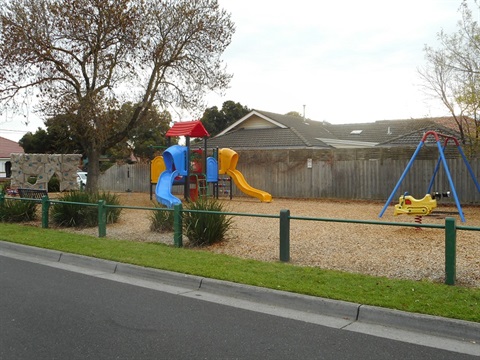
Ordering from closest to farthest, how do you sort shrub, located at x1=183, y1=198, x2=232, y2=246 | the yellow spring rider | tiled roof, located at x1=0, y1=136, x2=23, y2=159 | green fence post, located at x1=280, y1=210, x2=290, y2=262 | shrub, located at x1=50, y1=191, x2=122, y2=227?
green fence post, located at x1=280, y1=210, x2=290, y2=262 < shrub, located at x1=183, y1=198, x2=232, y2=246 < the yellow spring rider < shrub, located at x1=50, y1=191, x2=122, y2=227 < tiled roof, located at x1=0, y1=136, x2=23, y2=159

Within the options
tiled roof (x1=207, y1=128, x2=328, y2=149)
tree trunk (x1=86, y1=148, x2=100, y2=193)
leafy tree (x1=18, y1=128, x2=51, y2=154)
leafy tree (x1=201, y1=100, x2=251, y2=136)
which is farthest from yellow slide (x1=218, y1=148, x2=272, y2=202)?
leafy tree (x1=201, y1=100, x2=251, y2=136)

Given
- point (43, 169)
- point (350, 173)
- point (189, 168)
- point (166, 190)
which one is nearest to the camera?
point (166, 190)

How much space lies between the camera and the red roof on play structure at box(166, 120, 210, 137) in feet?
64.2

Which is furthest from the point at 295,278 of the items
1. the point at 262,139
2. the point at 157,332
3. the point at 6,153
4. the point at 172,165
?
the point at 6,153

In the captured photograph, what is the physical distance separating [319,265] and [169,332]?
11.9 ft

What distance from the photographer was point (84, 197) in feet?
44.8

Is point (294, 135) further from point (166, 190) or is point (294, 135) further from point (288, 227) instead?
point (288, 227)

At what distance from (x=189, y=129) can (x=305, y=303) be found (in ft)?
46.1

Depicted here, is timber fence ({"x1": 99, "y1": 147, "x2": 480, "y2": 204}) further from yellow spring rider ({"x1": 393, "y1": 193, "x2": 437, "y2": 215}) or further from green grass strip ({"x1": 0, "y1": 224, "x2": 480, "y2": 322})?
green grass strip ({"x1": 0, "y1": 224, "x2": 480, "y2": 322})

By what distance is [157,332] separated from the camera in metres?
5.30

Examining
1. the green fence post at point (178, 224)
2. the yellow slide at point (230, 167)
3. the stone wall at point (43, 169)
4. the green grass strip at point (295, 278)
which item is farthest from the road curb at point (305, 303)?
the stone wall at point (43, 169)

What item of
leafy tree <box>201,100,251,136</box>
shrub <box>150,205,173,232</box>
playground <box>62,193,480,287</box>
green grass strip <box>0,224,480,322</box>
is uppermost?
leafy tree <box>201,100,251,136</box>

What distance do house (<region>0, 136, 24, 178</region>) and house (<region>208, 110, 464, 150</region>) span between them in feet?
87.3

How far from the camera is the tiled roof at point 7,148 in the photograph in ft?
169
